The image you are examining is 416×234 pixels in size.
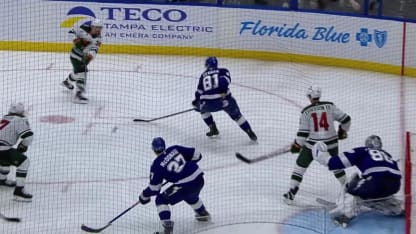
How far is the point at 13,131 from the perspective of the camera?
7.79m

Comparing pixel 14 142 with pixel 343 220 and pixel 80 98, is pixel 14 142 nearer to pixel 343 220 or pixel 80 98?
pixel 80 98

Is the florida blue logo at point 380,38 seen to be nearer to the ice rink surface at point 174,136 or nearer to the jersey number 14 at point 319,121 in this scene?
the ice rink surface at point 174,136

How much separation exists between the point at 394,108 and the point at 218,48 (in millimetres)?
3223

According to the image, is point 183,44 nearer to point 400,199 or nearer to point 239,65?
point 239,65

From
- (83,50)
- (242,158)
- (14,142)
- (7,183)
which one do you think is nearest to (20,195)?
(7,183)

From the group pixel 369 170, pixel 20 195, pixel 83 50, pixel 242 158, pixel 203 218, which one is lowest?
pixel 203 218

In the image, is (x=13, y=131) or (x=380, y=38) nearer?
(x=13, y=131)

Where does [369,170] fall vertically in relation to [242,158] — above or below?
below

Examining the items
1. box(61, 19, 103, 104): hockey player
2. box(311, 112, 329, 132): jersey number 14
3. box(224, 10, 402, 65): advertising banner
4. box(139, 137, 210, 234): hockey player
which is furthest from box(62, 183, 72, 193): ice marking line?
box(224, 10, 402, 65): advertising banner

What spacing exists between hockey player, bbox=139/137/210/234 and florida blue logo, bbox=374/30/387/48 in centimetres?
591

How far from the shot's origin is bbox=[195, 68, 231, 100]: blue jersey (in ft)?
30.3

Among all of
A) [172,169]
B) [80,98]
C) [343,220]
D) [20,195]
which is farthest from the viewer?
[80,98]

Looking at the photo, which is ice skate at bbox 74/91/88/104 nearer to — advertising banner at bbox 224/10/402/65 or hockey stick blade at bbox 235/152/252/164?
hockey stick blade at bbox 235/152/252/164

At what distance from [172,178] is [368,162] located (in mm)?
1618
